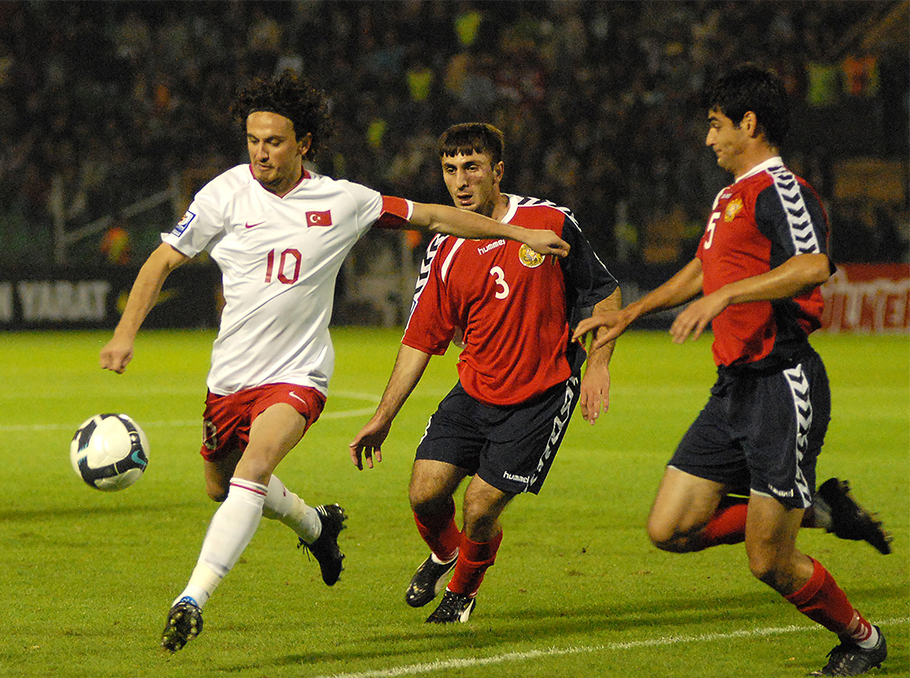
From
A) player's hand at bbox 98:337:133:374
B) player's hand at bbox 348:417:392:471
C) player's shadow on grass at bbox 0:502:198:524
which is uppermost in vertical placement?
player's hand at bbox 98:337:133:374

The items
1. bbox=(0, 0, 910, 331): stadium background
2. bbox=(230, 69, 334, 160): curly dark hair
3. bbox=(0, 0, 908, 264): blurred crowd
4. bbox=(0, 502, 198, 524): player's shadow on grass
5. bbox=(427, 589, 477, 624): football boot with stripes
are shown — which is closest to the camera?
bbox=(230, 69, 334, 160): curly dark hair

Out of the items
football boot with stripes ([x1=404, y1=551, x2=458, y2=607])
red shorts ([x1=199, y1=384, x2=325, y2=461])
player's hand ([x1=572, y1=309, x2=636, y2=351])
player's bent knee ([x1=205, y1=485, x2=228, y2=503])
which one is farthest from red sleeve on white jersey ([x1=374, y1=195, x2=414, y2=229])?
football boot with stripes ([x1=404, y1=551, x2=458, y2=607])

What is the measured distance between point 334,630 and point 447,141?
2.15 m

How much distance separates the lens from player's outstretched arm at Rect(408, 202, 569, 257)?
17.0ft

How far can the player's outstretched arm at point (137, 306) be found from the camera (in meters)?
4.84

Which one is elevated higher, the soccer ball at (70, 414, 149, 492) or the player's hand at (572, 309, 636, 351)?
the player's hand at (572, 309, 636, 351)

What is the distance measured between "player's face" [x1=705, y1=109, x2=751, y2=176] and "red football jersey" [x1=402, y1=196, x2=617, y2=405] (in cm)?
101

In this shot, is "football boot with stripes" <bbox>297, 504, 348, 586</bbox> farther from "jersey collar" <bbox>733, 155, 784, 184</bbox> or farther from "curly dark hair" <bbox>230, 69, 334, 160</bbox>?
"jersey collar" <bbox>733, 155, 784, 184</bbox>

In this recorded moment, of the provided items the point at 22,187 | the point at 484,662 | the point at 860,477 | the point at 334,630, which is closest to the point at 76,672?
the point at 334,630

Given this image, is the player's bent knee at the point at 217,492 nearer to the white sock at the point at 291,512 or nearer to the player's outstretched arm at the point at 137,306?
the white sock at the point at 291,512

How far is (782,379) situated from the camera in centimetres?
466

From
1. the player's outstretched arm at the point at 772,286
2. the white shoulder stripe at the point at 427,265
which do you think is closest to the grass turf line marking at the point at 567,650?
the player's outstretched arm at the point at 772,286

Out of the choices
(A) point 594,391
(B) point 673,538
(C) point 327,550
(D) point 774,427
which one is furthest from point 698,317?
(C) point 327,550

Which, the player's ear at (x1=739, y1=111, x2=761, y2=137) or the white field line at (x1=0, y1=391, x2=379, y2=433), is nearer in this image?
the player's ear at (x1=739, y1=111, x2=761, y2=137)
